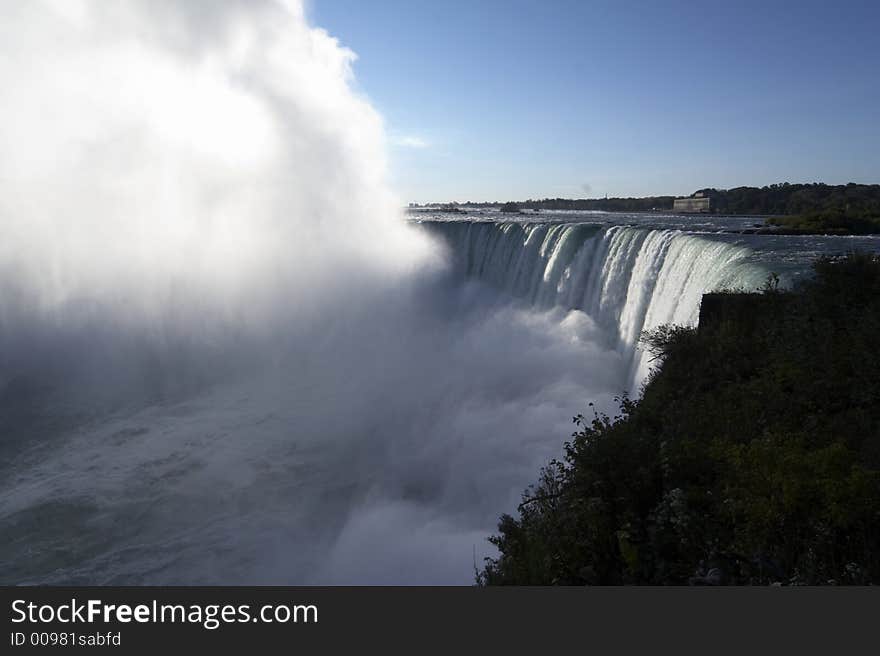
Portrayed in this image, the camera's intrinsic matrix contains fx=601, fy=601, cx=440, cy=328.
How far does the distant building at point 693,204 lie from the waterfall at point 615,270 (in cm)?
3303

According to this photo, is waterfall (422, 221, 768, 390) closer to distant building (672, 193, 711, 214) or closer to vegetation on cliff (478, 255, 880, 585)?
vegetation on cliff (478, 255, 880, 585)

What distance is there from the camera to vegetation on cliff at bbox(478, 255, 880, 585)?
14.3 feet

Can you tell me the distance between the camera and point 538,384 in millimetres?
17359

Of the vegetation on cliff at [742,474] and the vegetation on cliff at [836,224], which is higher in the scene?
the vegetation on cliff at [836,224]

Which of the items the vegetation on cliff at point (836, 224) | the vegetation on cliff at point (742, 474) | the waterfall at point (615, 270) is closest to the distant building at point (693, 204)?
the vegetation on cliff at point (836, 224)

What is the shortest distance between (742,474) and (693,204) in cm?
6294

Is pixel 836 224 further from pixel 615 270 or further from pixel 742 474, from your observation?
pixel 742 474

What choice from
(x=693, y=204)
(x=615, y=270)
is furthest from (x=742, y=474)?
(x=693, y=204)

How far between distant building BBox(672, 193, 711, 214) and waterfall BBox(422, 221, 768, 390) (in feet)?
108

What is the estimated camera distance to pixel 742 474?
192 inches

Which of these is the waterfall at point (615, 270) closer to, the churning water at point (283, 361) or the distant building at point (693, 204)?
the churning water at point (283, 361)

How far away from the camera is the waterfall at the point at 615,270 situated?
1318 cm

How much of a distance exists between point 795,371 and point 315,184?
26716 mm

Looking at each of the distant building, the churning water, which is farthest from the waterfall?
the distant building
